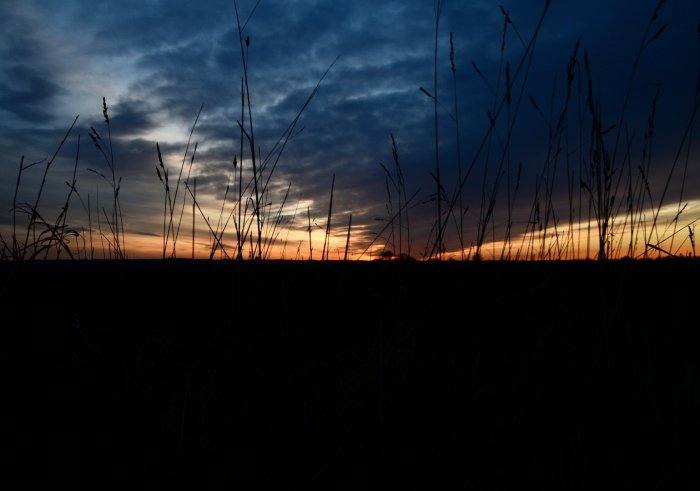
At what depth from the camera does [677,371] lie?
1102mm

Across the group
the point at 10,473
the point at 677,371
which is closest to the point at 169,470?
the point at 10,473

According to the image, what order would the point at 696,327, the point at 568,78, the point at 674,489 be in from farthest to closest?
the point at 568,78
the point at 696,327
the point at 674,489

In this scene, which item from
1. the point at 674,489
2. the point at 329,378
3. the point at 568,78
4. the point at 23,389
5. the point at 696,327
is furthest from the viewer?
the point at 568,78

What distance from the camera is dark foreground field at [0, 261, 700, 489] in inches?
29.8

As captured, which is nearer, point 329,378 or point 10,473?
point 10,473

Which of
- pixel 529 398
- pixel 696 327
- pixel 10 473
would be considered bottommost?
pixel 10 473

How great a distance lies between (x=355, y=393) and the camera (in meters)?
0.98

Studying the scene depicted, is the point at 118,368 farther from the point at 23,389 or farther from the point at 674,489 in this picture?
the point at 674,489

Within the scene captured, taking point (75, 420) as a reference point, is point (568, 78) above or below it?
above

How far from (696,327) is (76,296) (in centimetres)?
233

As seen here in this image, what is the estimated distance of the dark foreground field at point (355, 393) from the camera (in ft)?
2.48

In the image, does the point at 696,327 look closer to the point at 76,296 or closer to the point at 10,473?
the point at 10,473

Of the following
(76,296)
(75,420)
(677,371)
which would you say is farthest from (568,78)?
(76,296)

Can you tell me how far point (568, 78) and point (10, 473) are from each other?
205cm
